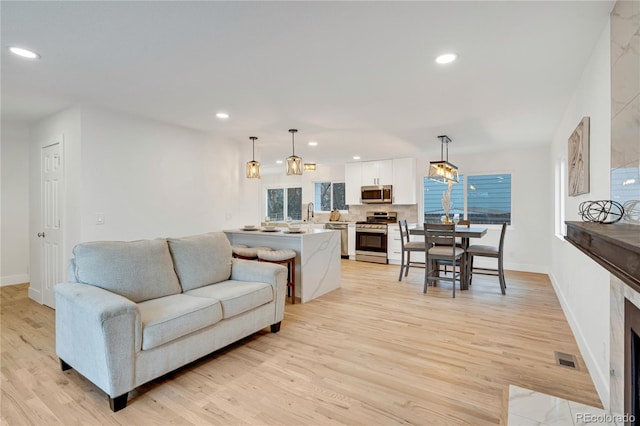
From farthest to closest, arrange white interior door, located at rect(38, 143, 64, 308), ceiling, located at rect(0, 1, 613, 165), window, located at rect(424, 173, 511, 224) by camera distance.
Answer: window, located at rect(424, 173, 511, 224)
white interior door, located at rect(38, 143, 64, 308)
ceiling, located at rect(0, 1, 613, 165)

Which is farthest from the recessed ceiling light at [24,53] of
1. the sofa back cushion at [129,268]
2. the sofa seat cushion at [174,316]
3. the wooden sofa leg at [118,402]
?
the wooden sofa leg at [118,402]

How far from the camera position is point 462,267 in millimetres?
4699

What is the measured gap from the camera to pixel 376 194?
7238mm

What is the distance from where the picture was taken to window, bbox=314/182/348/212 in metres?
8.32

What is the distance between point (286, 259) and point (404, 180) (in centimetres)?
395

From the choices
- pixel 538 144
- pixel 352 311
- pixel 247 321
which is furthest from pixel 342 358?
pixel 538 144

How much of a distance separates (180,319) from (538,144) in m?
6.21

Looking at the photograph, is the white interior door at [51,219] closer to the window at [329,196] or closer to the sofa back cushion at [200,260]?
the sofa back cushion at [200,260]

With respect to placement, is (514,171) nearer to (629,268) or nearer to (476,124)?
(476,124)

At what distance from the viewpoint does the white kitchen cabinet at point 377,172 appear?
283 inches

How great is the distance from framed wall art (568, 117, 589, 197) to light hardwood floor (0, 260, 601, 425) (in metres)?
1.40

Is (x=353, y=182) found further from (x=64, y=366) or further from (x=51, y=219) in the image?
(x=64, y=366)

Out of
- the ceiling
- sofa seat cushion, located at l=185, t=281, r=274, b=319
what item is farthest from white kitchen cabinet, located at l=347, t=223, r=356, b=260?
sofa seat cushion, located at l=185, t=281, r=274, b=319

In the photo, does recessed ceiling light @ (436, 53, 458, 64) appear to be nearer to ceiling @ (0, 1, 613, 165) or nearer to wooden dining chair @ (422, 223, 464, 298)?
ceiling @ (0, 1, 613, 165)
